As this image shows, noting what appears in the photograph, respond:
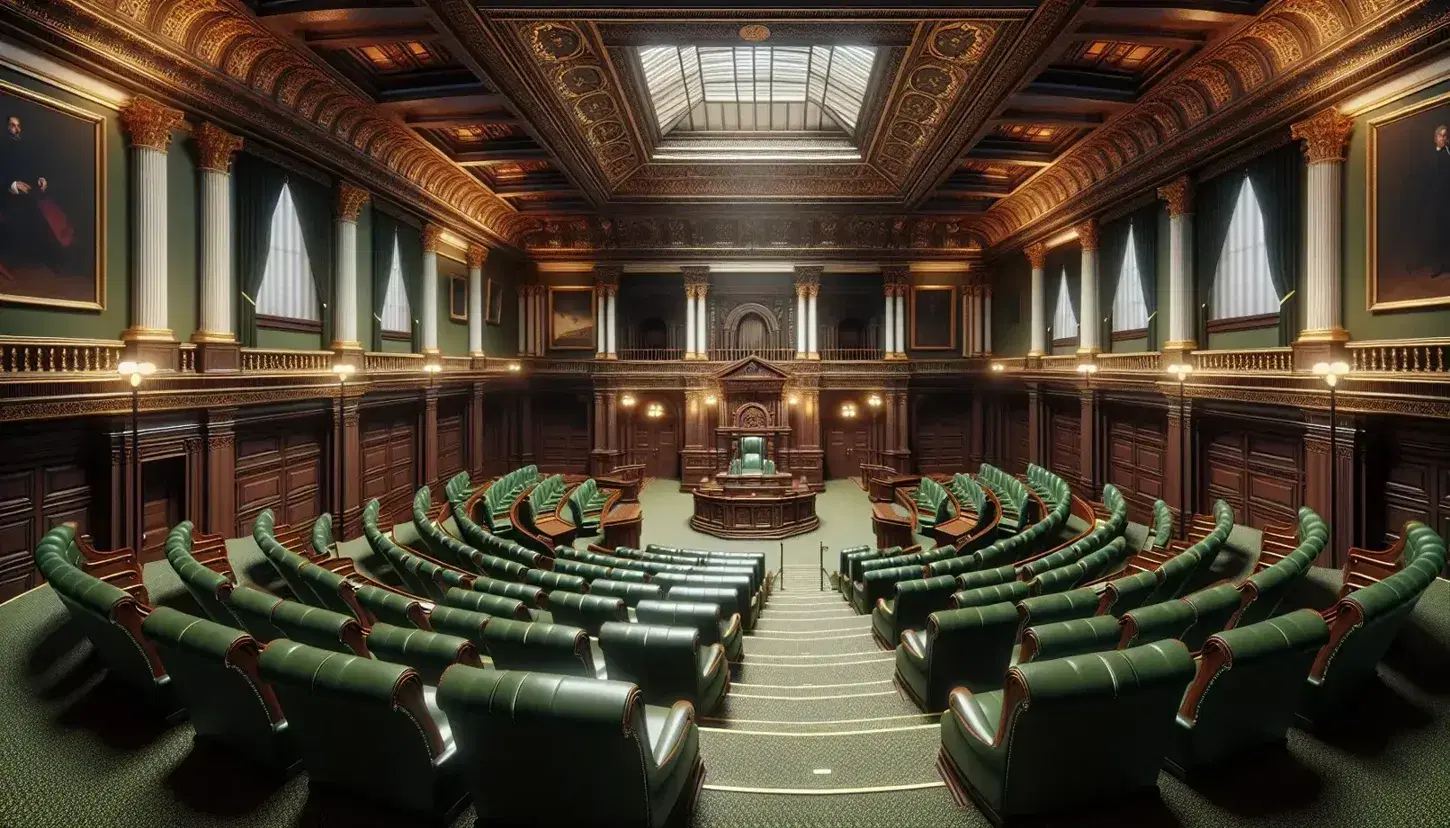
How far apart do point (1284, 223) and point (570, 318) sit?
1938 centimetres

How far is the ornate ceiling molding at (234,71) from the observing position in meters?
7.50

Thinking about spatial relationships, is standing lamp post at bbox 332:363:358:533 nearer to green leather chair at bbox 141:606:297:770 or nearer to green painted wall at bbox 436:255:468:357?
green painted wall at bbox 436:255:468:357

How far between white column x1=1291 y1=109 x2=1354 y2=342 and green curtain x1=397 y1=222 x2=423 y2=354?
1788 centimetres

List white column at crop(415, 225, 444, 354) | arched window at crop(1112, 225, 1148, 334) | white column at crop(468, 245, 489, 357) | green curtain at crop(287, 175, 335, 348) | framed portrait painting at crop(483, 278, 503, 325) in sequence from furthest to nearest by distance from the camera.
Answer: framed portrait painting at crop(483, 278, 503, 325), white column at crop(468, 245, 489, 357), white column at crop(415, 225, 444, 354), arched window at crop(1112, 225, 1148, 334), green curtain at crop(287, 175, 335, 348)

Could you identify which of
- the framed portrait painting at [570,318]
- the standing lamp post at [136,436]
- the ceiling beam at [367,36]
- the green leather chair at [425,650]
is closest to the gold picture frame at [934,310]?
the framed portrait painting at [570,318]

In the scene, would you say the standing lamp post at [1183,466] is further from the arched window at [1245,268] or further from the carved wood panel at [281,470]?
the carved wood panel at [281,470]

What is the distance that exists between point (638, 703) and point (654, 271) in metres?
21.0

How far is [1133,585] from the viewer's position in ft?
18.2

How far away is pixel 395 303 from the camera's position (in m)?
14.9

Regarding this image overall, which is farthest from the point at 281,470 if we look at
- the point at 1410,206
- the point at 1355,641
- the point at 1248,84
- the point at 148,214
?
the point at 1248,84

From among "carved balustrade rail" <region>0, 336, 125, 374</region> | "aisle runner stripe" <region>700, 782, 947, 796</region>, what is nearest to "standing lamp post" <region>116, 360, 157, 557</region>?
"carved balustrade rail" <region>0, 336, 125, 374</region>

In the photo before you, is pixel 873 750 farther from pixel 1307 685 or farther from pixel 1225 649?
→ pixel 1307 685

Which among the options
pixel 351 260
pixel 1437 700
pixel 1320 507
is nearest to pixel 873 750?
pixel 1437 700

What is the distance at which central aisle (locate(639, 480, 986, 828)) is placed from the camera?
11.0 ft
